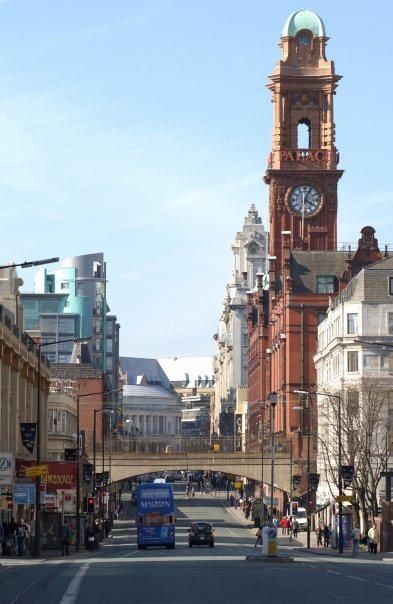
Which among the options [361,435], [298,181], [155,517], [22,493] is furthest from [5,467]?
[298,181]

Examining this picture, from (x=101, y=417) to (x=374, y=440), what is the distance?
3259 inches

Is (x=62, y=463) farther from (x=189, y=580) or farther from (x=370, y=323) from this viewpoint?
(x=189, y=580)

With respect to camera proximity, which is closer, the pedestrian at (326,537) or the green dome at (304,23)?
the pedestrian at (326,537)

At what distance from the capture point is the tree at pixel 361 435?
327 ft

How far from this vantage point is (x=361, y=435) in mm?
101938

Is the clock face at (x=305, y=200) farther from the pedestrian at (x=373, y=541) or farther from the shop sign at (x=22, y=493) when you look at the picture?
the shop sign at (x=22, y=493)

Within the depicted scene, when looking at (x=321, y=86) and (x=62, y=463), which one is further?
(x=321, y=86)

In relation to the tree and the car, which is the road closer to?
the car

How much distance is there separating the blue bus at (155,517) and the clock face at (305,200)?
75.0m

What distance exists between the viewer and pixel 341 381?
387 feet

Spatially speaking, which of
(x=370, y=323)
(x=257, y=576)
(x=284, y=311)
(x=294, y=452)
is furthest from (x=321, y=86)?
(x=257, y=576)

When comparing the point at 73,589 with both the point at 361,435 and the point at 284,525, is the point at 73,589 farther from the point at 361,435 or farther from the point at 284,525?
the point at 284,525

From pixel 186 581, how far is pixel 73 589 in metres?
5.29

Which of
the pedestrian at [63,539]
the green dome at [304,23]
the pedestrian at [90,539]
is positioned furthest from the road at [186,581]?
the green dome at [304,23]
